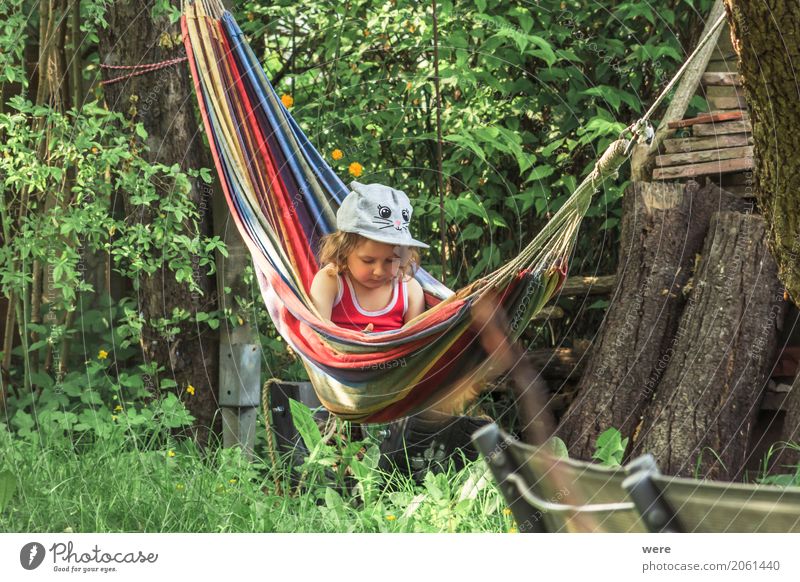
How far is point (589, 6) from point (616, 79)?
18 cm

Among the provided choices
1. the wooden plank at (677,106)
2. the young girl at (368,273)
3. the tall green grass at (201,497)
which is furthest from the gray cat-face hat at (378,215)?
the wooden plank at (677,106)

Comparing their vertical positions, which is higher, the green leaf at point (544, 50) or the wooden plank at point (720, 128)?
the green leaf at point (544, 50)

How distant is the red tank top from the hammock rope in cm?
6

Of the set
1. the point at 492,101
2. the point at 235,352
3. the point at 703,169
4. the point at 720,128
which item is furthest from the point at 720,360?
the point at 235,352

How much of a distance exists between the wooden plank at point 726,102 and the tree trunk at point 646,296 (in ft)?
0.67

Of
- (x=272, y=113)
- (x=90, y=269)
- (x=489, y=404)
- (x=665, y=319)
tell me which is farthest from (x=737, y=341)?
(x=90, y=269)

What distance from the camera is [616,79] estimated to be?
A: 2539 millimetres

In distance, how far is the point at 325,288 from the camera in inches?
86.7

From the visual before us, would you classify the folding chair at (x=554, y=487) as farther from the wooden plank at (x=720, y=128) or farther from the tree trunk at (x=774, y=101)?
the wooden plank at (x=720, y=128)

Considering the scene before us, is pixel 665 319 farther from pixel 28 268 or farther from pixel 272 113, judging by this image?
pixel 28 268

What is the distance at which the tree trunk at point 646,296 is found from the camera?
8.04 feet

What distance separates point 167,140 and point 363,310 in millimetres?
717

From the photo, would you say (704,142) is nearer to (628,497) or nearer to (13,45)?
(628,497)
